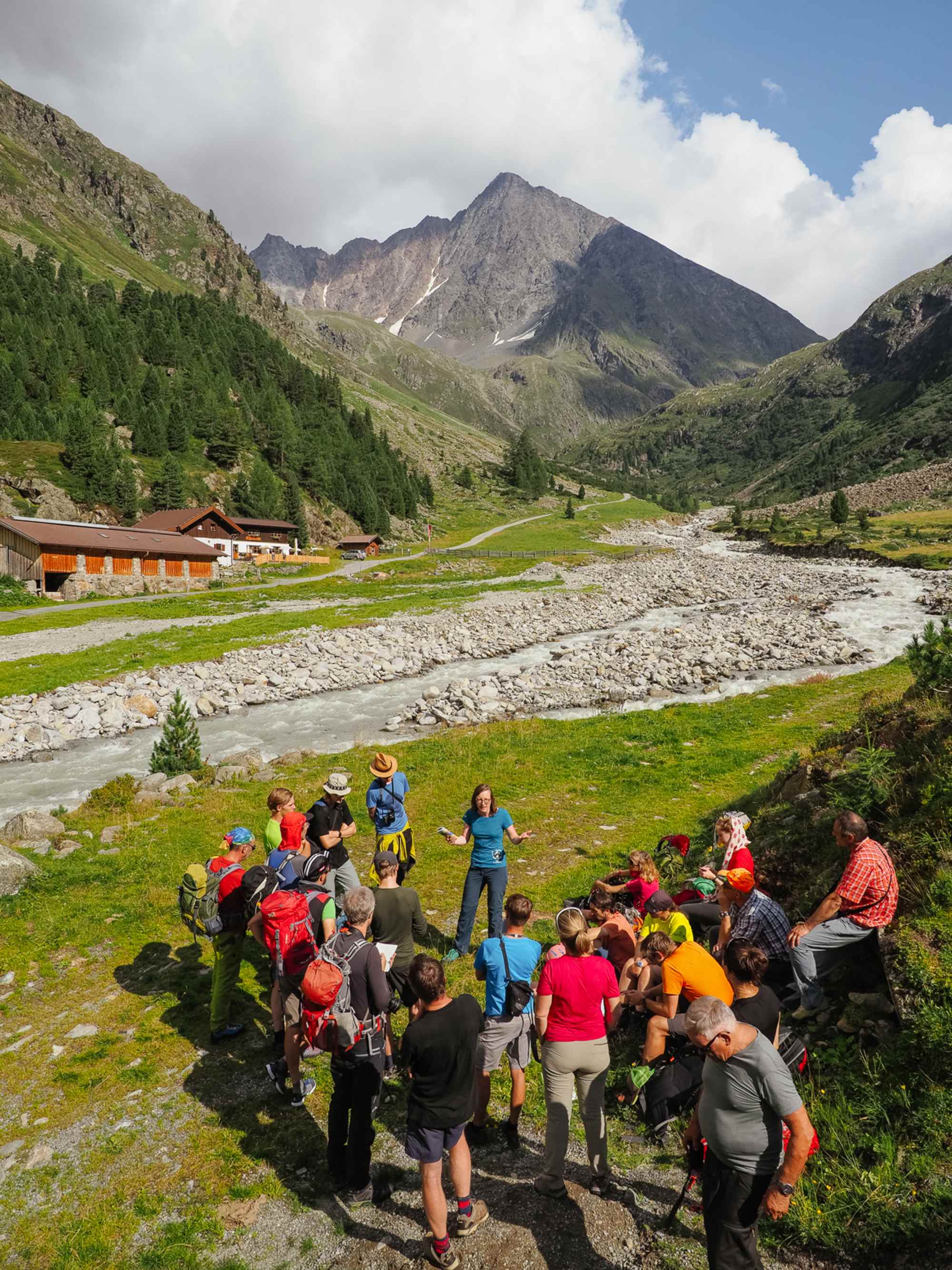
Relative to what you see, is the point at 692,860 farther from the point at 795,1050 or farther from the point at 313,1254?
the point at 313,1254

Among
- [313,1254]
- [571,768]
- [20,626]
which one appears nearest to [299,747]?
[571,768]

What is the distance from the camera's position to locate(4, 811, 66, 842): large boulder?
46.5 feet

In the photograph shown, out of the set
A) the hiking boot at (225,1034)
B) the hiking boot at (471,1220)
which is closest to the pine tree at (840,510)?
the hiking boot at (225,1034)

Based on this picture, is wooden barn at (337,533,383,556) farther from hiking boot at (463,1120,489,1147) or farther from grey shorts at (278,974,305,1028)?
hiking boot at (463,1120,489,1147)

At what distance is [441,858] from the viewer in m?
13.5

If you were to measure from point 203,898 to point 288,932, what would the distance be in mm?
1443

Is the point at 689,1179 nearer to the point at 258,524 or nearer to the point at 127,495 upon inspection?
the point at 127,495

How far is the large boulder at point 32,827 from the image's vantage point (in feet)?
46.5

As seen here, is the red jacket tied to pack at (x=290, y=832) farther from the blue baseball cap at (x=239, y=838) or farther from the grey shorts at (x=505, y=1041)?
the grey shorts at (x=505, y=1041)

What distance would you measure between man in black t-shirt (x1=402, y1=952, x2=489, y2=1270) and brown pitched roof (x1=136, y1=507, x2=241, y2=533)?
8626 cm

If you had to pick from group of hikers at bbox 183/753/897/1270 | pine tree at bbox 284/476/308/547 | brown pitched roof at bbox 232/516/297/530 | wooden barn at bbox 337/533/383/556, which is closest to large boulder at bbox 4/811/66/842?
group of hikers at bbox 183/753/897/1270

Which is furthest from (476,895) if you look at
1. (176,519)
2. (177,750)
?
(176,519)

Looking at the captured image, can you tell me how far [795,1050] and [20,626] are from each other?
168 feet

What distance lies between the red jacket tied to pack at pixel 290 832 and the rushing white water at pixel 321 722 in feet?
39.6
